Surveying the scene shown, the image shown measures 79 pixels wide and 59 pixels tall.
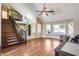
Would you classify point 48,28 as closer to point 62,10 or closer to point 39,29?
point 39,29

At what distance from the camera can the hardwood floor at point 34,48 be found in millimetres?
2143

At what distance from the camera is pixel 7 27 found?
A: 218 centimetres

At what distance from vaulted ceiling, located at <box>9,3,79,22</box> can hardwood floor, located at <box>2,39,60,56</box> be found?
496 millimetres

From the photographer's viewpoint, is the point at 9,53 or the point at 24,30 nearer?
the point at 9,53

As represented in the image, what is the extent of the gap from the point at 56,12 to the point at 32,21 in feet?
1.76

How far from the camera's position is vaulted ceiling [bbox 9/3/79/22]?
2089mm

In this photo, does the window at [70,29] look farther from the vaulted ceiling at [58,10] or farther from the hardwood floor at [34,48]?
the hardwood floor at [34,48]

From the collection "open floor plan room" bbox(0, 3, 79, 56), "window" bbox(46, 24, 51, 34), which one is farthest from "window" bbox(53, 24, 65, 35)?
"window" bbox(46, 24, 51, 34)

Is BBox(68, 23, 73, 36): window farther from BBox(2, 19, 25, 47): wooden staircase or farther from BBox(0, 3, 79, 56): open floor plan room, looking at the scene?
BBox(2, 19, 25, 47): wooden staircase

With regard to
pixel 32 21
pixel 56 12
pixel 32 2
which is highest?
pixel 32 2

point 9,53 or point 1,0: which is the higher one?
point 1,0

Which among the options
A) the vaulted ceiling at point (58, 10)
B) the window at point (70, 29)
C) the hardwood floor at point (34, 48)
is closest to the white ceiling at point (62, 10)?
the vaulted ceiling at point (58, 10)

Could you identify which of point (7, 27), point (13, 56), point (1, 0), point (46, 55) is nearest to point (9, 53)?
point (13, 56)

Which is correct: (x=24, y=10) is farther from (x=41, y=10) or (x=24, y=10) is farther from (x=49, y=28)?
(x=49, y=28)
